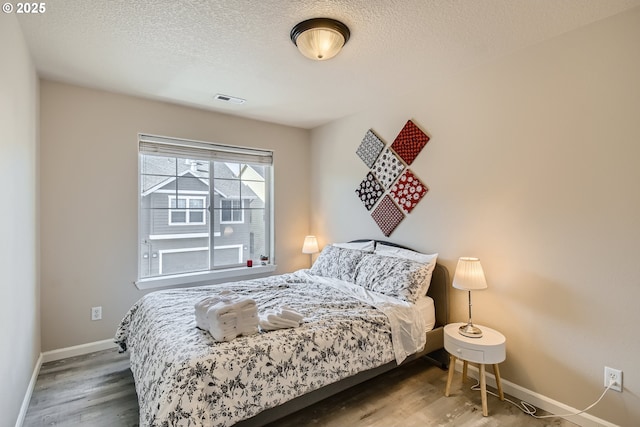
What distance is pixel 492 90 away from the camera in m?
2.47

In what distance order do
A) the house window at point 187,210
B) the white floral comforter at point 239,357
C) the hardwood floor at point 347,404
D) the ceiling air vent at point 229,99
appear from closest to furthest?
the white floral comforter at point 239,357 → the hardwood floor at point 347,404 → the ceiling air vent at point 229,99 → the house window at point 187,210

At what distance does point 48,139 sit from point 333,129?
295 centimetres

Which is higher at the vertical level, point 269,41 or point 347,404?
point 269,41

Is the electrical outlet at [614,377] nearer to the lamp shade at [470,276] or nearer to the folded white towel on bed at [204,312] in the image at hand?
the lamp shade at [470,276]

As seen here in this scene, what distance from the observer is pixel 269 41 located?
2.15 meters

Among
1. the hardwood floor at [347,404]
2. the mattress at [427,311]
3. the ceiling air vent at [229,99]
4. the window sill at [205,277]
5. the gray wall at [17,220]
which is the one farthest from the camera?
the window sill at [205,277]

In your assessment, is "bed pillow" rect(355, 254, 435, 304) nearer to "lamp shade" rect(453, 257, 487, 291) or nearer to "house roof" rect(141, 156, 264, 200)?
"lamp shade" rect(453, 257, 487, 291)

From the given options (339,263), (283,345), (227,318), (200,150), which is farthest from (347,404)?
(200,150)

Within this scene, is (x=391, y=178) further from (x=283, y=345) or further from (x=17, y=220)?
(x=17, y=220)

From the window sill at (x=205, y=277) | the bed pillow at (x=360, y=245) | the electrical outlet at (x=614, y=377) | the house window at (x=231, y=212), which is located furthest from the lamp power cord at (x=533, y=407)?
the house window at (x=231, y=212)

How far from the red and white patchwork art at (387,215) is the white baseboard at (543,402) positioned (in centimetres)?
143

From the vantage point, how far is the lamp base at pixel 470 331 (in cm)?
226

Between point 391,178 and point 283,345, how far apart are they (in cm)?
209

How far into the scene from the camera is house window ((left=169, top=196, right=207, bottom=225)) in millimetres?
3510
